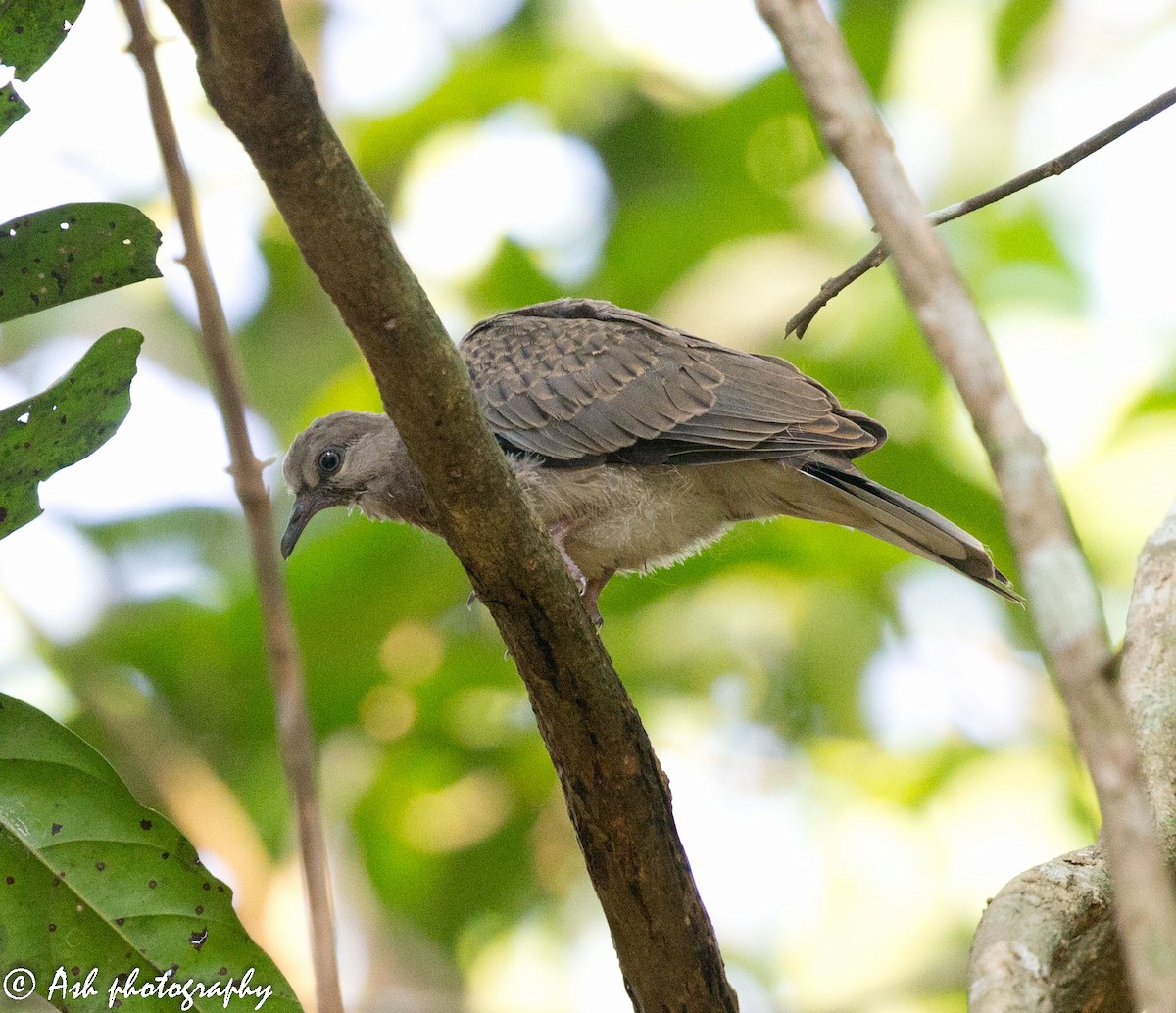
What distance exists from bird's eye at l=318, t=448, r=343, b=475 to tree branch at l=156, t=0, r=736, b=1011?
2.02m

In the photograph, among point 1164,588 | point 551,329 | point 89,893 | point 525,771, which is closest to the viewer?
point 89,893

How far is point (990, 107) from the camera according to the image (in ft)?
26.1

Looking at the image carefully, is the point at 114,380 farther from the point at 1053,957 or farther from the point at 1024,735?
the point at 1024,735

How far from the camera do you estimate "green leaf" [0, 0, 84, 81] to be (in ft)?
8.15

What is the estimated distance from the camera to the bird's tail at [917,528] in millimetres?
4215

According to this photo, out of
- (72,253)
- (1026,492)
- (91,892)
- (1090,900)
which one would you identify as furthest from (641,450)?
(1026,492)

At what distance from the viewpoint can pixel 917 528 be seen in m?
4.27

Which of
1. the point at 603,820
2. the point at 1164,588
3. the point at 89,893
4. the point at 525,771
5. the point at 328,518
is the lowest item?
the point at 89,893

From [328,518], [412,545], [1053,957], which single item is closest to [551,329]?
[412,545]

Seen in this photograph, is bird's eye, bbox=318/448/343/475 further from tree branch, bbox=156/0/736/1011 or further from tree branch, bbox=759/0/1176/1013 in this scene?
tree branch, bbox=759/0/1176/1013

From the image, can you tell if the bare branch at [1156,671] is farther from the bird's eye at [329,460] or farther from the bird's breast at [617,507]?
the bird's eye at [329,460]

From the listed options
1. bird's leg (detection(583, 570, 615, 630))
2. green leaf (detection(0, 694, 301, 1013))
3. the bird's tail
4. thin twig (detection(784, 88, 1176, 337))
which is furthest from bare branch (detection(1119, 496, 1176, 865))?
green leaf (detection(0, 694, 301, 1013))

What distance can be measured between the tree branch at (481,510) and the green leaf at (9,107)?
2.18ft

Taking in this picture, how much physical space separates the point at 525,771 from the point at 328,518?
1608mm
